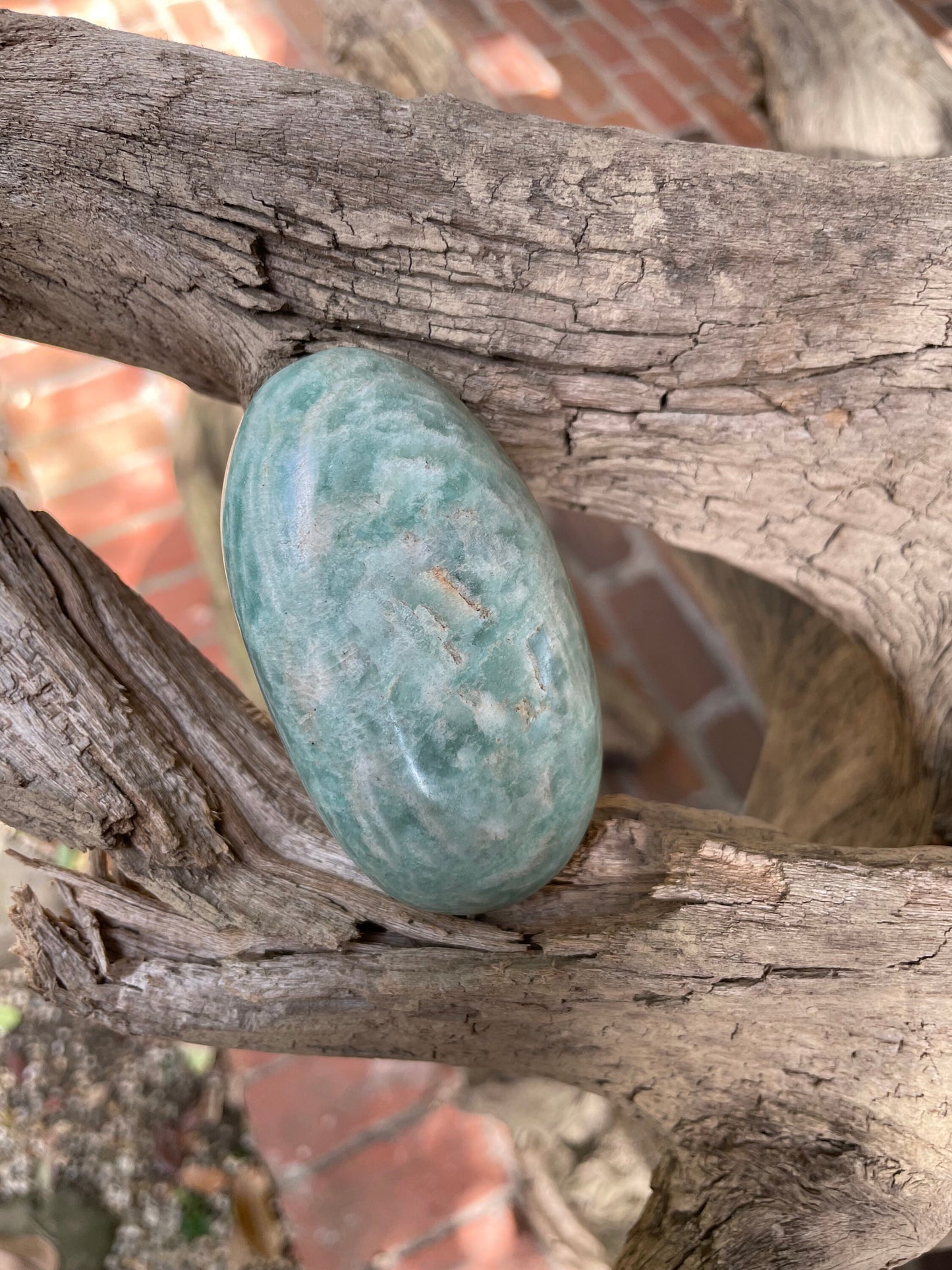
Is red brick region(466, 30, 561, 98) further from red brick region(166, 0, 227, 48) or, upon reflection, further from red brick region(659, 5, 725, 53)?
red brick region(166, 0, 227, 48)

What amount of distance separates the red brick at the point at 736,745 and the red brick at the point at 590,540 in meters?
0.38

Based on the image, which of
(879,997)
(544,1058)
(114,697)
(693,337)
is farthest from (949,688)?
(114,697)

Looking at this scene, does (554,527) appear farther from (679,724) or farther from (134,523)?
(134,523)

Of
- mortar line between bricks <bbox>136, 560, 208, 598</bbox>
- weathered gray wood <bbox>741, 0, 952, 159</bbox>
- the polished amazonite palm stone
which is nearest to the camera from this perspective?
the polished amazonite palm stone

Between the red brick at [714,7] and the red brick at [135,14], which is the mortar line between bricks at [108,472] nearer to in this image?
the red brick at [135,14]

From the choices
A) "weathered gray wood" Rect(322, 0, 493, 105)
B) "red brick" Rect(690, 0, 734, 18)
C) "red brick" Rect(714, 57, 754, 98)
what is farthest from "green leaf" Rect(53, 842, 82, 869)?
"red brick" Rect(690, 0, 734, 18)

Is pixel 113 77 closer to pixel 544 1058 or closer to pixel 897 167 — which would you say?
pixel 897 167

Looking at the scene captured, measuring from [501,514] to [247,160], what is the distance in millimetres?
408

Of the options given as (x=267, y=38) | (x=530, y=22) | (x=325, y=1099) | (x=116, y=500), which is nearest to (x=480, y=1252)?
(x=325, y=1099)

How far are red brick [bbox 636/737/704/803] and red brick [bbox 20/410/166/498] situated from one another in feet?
3.72

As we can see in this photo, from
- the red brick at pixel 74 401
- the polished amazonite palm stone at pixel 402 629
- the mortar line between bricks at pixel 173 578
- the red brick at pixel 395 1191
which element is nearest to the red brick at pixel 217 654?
the mortar line between bricks at pixel 173 578

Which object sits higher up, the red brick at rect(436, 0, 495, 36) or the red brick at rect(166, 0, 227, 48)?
the red brick at rect(166, 0, 227, 48)

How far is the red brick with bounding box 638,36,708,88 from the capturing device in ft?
7.64

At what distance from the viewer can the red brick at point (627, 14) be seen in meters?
2.42
